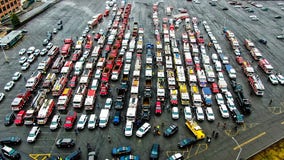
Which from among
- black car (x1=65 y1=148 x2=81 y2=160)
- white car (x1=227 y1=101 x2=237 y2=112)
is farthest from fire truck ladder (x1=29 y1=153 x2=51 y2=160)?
white car (x1=227 y1=101 x2=237 y2=112)

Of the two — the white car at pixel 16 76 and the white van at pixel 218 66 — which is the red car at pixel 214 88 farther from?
the white car at pixel 16 76

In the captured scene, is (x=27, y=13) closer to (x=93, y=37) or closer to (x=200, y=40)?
(x=93, y=37)

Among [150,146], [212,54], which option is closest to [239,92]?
[212,54]

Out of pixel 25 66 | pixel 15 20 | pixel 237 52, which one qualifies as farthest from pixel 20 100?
pixel 237 52

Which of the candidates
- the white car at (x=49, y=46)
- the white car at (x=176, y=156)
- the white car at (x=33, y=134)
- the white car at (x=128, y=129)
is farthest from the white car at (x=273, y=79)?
the white car at (x=49, y=46)

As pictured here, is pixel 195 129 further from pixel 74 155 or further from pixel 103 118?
pixel 74 155

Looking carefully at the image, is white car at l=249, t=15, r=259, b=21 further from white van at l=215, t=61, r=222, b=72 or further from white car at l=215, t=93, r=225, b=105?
white car at l=215, t=93, r=225, b=105
